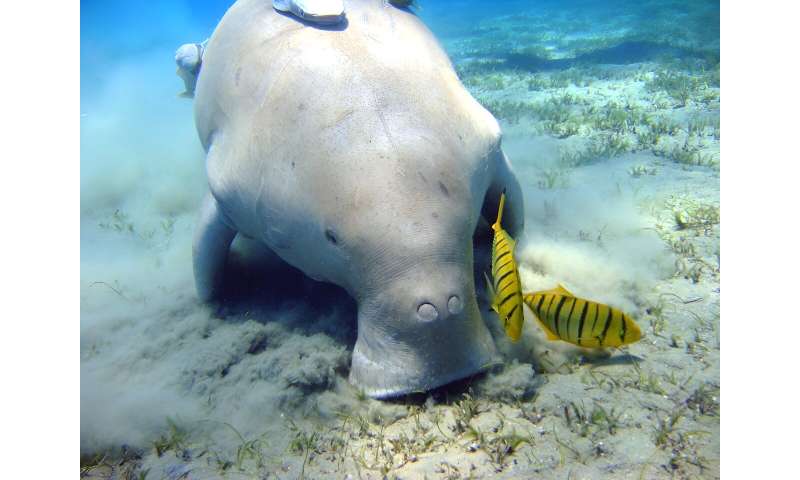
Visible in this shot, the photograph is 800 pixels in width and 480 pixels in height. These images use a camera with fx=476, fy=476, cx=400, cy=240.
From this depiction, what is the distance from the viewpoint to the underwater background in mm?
2270

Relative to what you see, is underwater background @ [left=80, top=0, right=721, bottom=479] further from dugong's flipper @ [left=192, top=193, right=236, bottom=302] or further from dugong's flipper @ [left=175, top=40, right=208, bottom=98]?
dugong's flipper @ [left=175, top=40, right=208, bottom=98]

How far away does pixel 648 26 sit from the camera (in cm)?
1880

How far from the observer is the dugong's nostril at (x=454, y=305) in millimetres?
2262

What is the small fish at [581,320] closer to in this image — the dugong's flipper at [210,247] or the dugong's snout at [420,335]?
the dugong's snout at [420,335]

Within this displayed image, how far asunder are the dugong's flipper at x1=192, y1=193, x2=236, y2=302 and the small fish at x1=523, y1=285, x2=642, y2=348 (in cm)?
231

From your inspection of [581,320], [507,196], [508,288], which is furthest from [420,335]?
[507,196]

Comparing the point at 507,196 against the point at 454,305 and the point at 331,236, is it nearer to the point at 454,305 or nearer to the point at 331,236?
the point at 454,305

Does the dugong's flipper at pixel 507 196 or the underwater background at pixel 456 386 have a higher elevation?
the dugong's flipper at pixel 507 196

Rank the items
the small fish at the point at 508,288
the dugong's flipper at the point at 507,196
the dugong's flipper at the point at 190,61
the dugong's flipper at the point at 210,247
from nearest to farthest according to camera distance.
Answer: the small fish at the point at 508,288, the dugong's flipper at the point at 507,196, the dugong's flipper at the point at 210,247, the dugong's flipper at the point at 190,61

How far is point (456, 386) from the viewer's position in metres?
2.61

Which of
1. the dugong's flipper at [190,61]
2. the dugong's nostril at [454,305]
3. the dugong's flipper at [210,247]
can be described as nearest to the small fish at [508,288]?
the dugong's nostril at [454,305]

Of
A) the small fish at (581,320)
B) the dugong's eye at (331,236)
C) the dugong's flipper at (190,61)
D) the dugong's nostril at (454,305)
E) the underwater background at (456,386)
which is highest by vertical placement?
the dugong's flipper at (190,61)

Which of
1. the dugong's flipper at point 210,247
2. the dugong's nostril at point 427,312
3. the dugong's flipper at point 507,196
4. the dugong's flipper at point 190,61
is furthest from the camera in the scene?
the dugong's flipper at point 190,61

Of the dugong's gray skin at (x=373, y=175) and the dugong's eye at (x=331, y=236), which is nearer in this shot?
the dugong's gray skin at (x=373, y=175)
